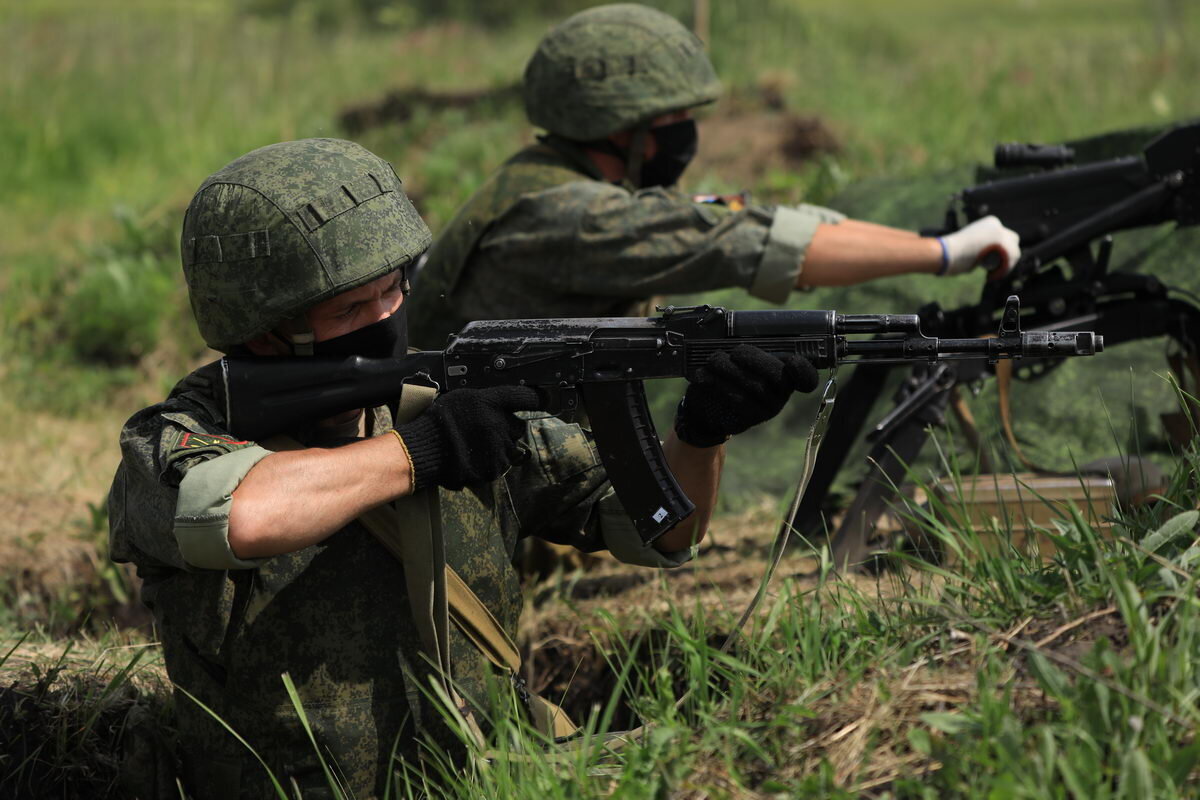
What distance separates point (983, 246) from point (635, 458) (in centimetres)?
203

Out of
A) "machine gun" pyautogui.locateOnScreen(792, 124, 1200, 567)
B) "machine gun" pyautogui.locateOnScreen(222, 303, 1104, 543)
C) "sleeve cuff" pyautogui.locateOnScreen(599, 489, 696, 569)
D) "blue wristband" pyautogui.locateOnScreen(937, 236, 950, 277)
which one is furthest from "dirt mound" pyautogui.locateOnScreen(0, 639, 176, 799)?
"blue wristband" pyautogui.locateOnScreen(937, 236, 950, 277)

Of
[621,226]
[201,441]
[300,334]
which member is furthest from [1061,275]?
[201,441]

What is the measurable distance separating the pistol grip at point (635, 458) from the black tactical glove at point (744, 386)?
170 millimetres

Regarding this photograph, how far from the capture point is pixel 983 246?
15.0 feet

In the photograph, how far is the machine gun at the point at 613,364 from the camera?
9.57 ft

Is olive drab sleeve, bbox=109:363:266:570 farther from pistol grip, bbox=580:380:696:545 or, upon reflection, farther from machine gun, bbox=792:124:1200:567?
machine gun, bbox=792:124:1200:567

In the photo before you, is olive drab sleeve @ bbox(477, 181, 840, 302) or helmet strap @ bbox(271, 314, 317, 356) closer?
helmet strap @ bbox(271, 314, 317, 356)

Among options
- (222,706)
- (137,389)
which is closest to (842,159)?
(137,389)

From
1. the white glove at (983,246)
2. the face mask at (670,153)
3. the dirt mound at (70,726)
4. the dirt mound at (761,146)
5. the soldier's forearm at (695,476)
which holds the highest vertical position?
the face mask at (670,153)

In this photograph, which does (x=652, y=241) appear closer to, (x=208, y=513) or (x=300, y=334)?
(x=300, y=334)

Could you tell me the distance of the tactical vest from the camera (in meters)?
4.80

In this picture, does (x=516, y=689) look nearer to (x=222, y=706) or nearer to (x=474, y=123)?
(x=222, y=706)

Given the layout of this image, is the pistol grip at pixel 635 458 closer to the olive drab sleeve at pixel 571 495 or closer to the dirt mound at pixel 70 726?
the olive drab sleeve at pixel 571 495

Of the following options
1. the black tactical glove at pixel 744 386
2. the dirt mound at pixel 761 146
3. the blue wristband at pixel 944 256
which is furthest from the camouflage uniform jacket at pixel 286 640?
the dirt mound at pixel 761 146
